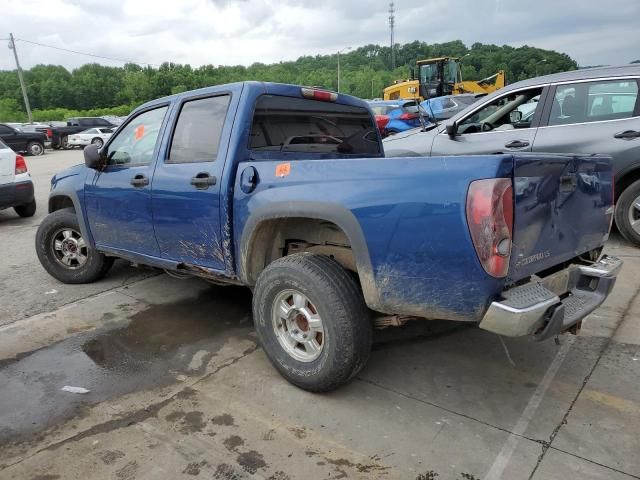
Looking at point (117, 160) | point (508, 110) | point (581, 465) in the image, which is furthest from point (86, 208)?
point (508, 110)

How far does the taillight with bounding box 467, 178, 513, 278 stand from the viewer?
7.40ft

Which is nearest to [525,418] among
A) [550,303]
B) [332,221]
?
[550,303]

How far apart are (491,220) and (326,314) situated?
1028 millimetres

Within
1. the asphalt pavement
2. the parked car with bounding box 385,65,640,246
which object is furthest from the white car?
the asphalt pavement

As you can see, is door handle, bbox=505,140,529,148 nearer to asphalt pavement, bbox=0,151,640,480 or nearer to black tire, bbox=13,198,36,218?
asphalt pavement, bbox=0,151,640,480

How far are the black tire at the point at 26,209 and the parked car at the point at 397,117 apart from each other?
7973mm

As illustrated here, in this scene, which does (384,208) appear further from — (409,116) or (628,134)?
(409,116)

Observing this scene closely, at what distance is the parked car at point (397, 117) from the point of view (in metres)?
13.7

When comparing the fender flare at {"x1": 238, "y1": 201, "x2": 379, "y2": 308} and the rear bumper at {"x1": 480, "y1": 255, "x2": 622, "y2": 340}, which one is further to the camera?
the fender flare at {"x1": 238, "y1": 201, "x2": 379, "y2": 308}

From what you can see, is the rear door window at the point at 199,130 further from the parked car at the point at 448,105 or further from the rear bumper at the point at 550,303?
the parked car at the point at 448,105

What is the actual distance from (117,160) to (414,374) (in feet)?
9.96

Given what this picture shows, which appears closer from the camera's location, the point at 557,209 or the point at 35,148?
the point at 557,209

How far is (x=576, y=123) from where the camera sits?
18.0 ft

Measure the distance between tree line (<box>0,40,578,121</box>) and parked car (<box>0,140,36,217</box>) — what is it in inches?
2372
